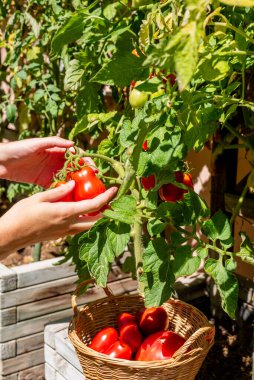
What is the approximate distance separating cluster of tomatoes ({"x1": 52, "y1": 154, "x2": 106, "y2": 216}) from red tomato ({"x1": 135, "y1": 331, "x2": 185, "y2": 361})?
0.38 m

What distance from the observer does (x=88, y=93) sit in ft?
5.80

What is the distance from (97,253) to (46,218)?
5.9 inches

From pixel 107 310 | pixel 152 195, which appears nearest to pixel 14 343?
pixel 107 310

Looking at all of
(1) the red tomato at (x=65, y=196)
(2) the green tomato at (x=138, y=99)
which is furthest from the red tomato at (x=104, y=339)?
(2) the green tomato at (x=138, y=99)

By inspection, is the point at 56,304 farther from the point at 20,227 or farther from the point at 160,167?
the point at 160,167

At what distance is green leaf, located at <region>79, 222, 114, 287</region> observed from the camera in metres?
1.33

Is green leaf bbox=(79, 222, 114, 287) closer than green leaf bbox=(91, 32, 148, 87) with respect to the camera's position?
No

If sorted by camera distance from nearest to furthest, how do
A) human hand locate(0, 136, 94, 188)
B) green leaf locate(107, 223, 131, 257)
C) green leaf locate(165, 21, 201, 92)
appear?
green leaf locate(165, 21, 201, 92)
green leaf locate(107, 223, 131, 257)
human hand locate(0, 136, 94, 188)

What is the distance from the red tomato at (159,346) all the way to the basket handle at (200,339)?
0.05 metres

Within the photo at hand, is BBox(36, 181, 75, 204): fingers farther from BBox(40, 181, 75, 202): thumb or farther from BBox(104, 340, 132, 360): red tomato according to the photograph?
BBox(104, 340, 132, 360): red tomato

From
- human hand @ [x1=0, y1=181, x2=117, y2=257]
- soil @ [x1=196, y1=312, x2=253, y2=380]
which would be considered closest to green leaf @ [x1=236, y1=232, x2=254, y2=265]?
human hand @ [x1=0, y1=181, x2=117, y2=257]

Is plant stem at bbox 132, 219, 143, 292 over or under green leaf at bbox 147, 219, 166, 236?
under

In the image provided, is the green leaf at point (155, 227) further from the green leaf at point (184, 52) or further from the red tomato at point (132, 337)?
the green leaf at point (184, 52)

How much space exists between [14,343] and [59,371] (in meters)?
0.31
